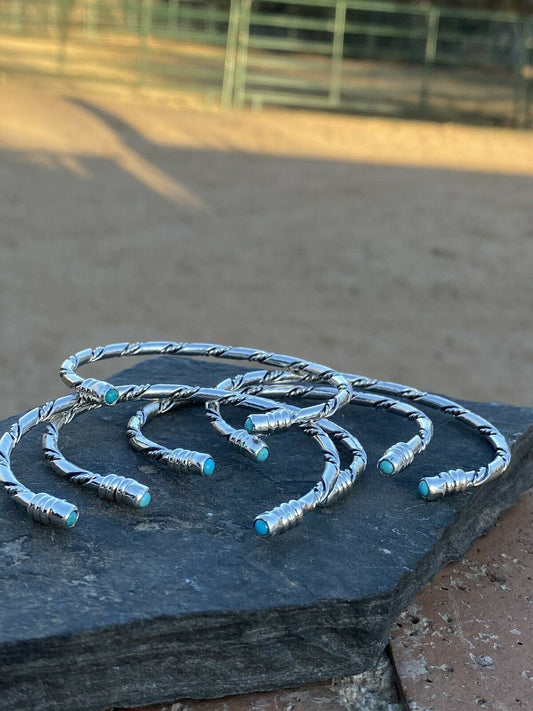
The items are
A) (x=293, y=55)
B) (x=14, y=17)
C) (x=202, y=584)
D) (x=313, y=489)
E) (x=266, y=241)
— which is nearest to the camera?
(x=202, y=584)

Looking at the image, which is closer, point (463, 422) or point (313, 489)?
point (313, 489)

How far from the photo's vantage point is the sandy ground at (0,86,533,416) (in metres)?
5.44

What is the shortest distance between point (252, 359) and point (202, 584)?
2.94ft

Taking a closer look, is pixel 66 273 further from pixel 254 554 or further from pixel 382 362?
pixel 254 554

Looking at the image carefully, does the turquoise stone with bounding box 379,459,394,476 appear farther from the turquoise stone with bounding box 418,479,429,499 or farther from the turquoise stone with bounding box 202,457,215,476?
the turquoise stone with bounding box 202,457,215,476

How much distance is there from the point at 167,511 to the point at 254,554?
22 cm

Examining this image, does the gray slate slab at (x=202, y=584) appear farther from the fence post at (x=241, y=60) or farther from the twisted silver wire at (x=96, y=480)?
the fence post at (x=241, y=60)

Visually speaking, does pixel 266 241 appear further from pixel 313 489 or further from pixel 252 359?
pixel 313 489

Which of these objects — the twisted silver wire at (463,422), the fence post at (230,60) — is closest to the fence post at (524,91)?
the fence post at (230,60)

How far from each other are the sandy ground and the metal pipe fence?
147 centimetres

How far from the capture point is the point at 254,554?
5.48 feet

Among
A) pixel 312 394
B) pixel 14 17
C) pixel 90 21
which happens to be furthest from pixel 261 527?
pixel 90 21

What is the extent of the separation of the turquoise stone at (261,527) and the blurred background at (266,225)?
3101 millimetres

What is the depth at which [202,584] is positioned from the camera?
1574 mm
